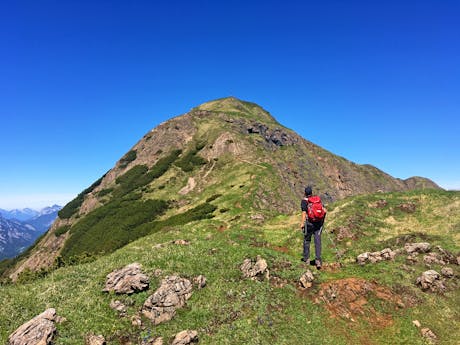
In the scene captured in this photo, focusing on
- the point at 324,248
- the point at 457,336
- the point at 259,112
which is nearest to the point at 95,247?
the point at 324,248

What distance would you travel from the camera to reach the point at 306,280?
2170 cm

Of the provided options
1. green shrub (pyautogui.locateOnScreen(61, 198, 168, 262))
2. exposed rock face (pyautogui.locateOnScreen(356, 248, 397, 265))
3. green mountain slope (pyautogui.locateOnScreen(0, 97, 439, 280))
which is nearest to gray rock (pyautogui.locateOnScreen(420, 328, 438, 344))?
exposed rock face (pyautogui.locateOnScreen(356, 248, 397, 265))

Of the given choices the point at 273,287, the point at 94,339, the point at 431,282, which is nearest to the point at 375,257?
the point at 431,282

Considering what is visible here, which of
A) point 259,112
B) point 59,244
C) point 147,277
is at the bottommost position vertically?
point 59,244

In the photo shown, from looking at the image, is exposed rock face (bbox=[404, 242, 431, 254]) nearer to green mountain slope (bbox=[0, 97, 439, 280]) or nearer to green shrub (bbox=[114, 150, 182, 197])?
green mountain slope (bbox=[0, 97, 439, 280])

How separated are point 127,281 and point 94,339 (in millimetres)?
4331

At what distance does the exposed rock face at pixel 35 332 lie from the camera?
47.8 feet

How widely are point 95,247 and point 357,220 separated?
219 feet

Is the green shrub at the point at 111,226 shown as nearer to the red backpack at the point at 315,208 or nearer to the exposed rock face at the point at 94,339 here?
the exposed rock face at the point at 94,339

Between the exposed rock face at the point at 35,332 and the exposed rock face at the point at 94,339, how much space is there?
172 cm

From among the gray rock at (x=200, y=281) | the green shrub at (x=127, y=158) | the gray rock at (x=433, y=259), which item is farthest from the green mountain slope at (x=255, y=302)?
the green shrub at (x=127, y=158)

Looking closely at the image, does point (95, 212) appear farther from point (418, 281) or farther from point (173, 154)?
point (418, 281)

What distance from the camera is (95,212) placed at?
102188 millimetres

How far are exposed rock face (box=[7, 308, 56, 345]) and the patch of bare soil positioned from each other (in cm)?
1595
